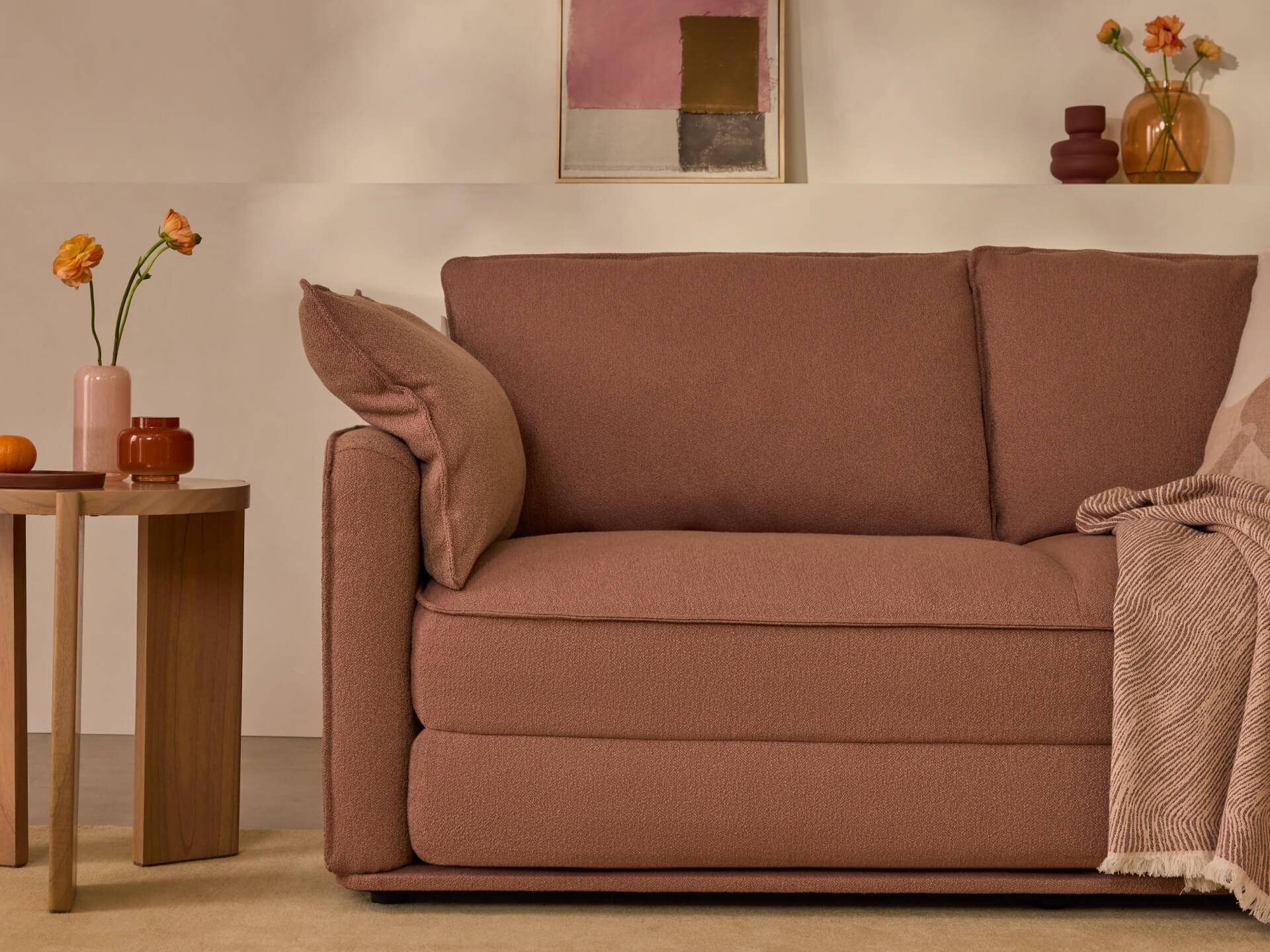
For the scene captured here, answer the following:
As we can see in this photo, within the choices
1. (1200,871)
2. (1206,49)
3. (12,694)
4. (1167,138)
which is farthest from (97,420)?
(1206,49)

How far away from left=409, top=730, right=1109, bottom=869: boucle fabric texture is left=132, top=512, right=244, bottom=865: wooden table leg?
0.44 meters

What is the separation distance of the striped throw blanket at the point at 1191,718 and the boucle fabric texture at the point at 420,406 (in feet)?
2.72

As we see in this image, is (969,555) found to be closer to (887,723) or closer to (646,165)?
(887,723)

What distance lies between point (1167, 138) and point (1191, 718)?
5.65ft

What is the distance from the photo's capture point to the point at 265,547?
265 centimetres

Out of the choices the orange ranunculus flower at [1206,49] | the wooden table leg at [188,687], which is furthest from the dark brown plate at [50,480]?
the orange ranunculus flower at [1206,49]

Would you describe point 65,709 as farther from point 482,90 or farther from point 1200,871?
point 482,90

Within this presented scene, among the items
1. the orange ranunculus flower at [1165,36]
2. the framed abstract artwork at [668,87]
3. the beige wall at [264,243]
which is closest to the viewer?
the beige wall at [264,243]

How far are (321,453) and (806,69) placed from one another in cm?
145

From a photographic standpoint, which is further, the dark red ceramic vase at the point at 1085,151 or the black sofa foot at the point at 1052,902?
the dark red ceramic vase at the point at 1085,151

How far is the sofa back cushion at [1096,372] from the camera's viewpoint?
79.9 inches

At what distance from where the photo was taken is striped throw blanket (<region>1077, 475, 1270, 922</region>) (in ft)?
4.74

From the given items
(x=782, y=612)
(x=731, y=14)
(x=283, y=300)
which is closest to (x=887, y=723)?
(x=782, y=612)

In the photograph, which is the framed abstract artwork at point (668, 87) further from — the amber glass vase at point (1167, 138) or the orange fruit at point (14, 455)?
the orange fruit at point (14, 455)
